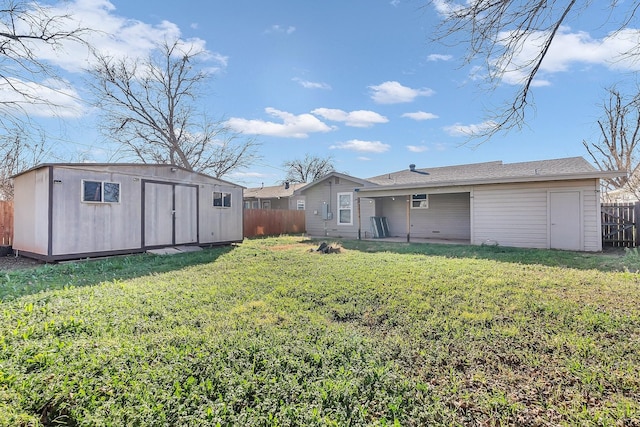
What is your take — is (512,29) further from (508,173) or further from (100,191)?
(100,191)

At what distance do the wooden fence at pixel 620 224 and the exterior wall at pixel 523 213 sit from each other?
4.68 feet

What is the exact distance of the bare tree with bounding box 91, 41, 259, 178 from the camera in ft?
64.0

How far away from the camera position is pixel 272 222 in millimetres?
18375

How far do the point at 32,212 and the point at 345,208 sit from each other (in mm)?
11524

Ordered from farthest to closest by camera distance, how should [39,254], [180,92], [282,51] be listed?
1. [180,92]
2. [282,51]
3. [39,254]

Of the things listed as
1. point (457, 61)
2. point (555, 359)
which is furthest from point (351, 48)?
point (555, 359)

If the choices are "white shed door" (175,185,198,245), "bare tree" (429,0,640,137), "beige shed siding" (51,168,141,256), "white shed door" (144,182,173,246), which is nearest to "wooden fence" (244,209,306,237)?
"white shed door" (175,185,198,245)

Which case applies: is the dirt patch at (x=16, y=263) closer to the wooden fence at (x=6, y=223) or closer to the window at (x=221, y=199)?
the wooden fence at (x=6, y=223)

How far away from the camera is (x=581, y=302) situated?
4.41m

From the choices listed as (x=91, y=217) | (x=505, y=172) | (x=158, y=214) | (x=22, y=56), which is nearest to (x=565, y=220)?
(x=505, y=172)

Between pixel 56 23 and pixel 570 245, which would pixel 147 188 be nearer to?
pixel 56 23

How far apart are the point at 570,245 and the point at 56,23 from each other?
14009 mm

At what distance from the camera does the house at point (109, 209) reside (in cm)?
828

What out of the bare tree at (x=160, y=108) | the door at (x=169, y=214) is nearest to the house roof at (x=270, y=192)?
the bare tree at (x=160, y=108)
